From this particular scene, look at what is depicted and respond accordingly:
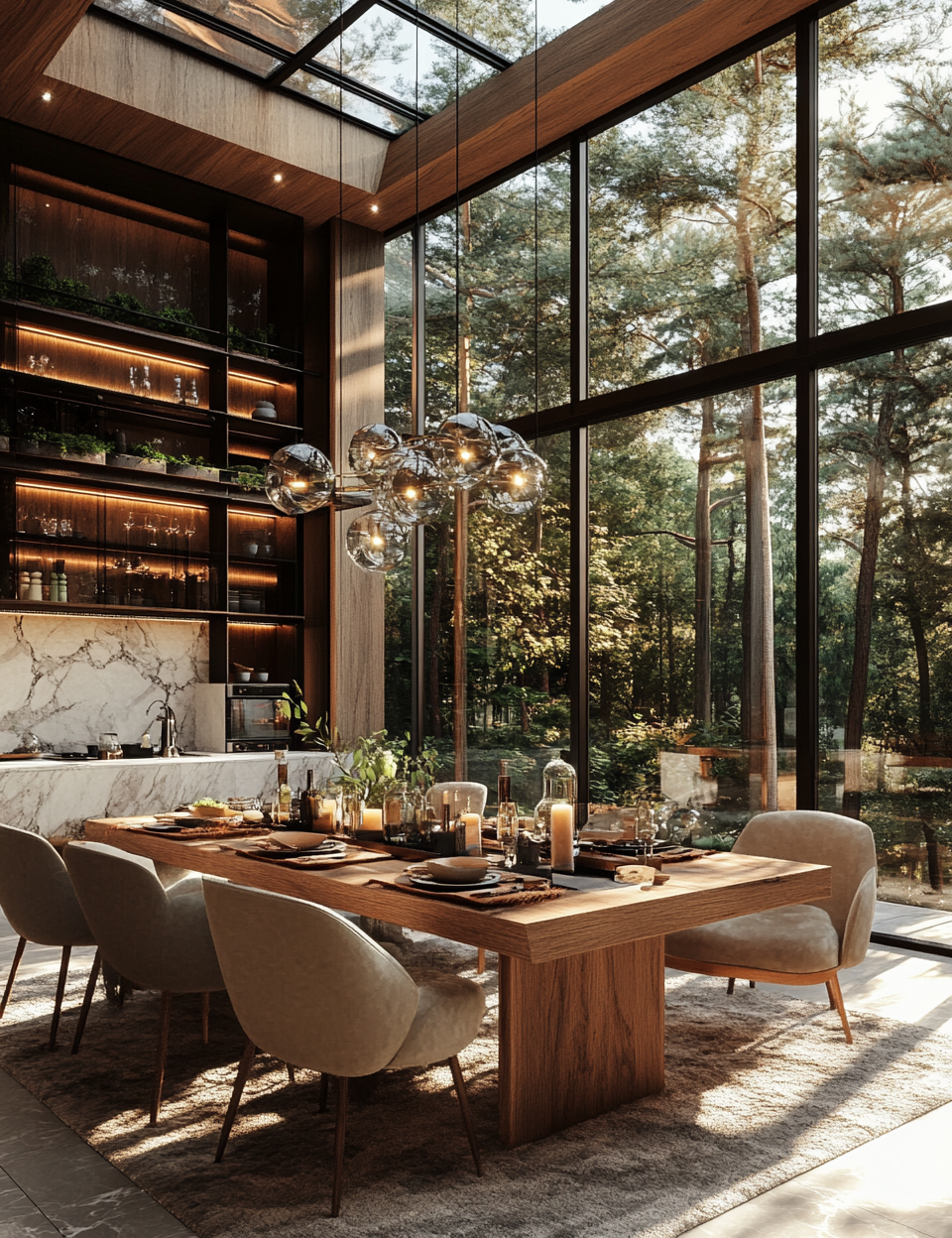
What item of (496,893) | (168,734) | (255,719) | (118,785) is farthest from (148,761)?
(496,893)

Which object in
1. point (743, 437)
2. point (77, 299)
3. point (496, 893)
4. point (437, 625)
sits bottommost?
point (496, 893)

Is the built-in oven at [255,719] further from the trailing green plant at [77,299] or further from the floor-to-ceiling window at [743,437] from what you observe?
the trailing green plant at [77,299]

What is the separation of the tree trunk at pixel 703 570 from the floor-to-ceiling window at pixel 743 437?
12mm

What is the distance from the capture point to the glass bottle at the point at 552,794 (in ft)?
10.5

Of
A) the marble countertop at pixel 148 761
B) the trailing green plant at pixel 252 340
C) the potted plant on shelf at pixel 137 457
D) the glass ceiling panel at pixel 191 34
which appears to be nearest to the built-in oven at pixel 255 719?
the marble countertop at pixel 148 761

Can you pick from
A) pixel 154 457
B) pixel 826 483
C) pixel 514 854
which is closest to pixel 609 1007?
pixel 514 854

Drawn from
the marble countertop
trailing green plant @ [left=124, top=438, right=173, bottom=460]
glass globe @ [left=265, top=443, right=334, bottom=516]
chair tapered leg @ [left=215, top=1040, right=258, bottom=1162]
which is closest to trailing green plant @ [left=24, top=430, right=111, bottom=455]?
trailing green plant @ [left=124, top=438, right=173, bottom=460]

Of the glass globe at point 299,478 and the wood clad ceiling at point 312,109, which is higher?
the wood clad ceiling at point 312,109

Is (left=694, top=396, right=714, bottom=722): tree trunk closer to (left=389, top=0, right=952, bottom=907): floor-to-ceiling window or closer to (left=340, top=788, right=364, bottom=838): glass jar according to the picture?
(left=389, top=0, right=952, bottom=907): floor-to-ceiling window

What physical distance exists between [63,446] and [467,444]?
12.1 feet

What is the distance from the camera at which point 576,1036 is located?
2799 mm

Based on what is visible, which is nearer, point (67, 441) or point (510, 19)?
point (510, 19)

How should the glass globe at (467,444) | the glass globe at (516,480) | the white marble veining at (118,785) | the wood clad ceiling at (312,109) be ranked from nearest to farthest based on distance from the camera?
the glass globe at (467,444)
the glass globe at (516,480)
the wood clad ceiling at (312,109)
the white marble veining at (118,785)

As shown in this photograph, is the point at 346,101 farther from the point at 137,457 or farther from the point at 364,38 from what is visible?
the point at 137,457
